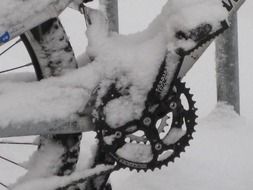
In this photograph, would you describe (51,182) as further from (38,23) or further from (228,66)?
(228,66)

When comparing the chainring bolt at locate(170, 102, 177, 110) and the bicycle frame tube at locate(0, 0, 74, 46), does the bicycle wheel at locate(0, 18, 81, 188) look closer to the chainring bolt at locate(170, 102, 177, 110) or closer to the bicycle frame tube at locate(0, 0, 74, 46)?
the bicycle frame tube at locate(0, 0, 74, 46)

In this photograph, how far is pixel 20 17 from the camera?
2.17 meters

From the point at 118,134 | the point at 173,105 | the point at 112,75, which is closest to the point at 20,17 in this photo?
the point at 112,75

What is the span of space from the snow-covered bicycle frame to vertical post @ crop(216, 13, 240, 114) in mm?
1736

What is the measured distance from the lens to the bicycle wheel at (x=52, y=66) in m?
2.38

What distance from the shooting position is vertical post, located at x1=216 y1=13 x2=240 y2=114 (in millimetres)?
4203

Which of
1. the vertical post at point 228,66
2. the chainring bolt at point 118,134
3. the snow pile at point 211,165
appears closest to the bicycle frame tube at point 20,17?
the chainring bolt at point 118,134

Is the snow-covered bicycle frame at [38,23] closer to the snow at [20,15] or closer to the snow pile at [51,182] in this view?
the snow at [20,15]

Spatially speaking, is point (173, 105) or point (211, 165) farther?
point (211, 165)

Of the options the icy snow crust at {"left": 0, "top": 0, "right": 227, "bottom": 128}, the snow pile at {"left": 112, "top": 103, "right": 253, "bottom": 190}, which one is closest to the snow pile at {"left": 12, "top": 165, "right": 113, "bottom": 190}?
the icy snow crust at {"left": 0, "top": 0, "right": 227, "bottom": 128}

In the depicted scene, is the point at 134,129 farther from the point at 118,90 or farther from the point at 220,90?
the point at 220,90

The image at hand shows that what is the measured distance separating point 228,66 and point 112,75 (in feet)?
6.97

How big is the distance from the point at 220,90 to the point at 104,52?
7.20ft

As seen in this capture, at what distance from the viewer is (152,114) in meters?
2.37
